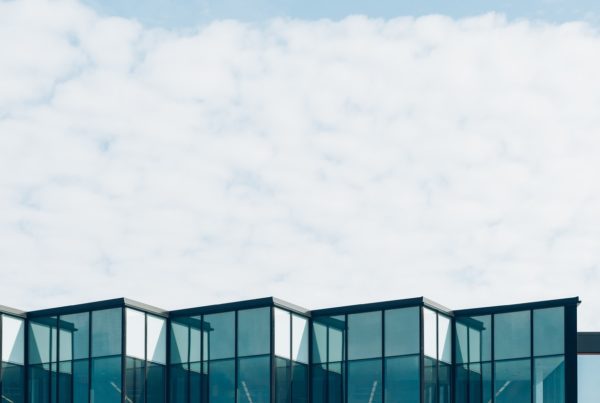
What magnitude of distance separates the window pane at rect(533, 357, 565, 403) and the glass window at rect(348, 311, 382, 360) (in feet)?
17.9

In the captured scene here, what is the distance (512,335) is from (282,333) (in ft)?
25.8

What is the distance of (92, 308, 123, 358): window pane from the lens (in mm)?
42938

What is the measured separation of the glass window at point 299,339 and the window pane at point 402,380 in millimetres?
3215

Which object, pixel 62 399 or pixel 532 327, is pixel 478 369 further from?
pixel 62 399

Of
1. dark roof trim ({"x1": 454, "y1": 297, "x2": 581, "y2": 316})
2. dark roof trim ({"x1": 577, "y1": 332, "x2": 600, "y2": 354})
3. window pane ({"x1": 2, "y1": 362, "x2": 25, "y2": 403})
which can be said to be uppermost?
dark roof trim ({"x1": 454, "y1": 297, "x2": 581, "y2": 316})

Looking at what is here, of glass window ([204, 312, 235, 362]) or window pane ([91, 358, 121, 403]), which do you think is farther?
glass window ([204, 312, 235, 362])

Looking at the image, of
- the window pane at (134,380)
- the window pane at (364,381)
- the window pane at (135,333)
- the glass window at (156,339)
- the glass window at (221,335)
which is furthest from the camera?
the glass window at (156,339)

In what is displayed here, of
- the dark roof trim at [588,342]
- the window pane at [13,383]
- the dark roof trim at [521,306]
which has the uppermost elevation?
the dark roof trim at [521,306]

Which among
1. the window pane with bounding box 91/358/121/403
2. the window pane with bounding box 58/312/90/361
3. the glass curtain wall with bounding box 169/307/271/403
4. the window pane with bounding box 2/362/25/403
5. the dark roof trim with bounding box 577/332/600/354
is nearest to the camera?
the dark roof trim with bounding box 577/332/600/354

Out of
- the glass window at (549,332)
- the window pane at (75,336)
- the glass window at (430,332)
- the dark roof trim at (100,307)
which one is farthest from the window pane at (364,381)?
the window pane at (75,336)

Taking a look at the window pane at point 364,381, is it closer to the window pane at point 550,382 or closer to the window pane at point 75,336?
the window pane at point 550,382

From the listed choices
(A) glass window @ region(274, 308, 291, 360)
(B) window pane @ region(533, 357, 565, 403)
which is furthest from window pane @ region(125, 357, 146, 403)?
(B) window pane @ region(533, 357, 565, 403)

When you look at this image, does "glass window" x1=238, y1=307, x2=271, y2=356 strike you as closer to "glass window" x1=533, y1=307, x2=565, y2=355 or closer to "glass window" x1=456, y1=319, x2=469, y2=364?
"glass window" x1=456, y1=319, x2=469, y2=364

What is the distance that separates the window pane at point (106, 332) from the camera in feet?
141
